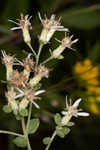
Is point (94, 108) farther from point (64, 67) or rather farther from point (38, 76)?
point (38, 76)

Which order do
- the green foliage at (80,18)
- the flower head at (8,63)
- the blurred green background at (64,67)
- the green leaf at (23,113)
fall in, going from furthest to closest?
1. the green foliage at (80,18)
2. the blurred green background at (64,67)
3. the flower head at (8,63)
4. the green leaf at (23,113)

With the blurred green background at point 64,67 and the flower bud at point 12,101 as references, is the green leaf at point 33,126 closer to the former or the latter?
the flower bud at point 12,101

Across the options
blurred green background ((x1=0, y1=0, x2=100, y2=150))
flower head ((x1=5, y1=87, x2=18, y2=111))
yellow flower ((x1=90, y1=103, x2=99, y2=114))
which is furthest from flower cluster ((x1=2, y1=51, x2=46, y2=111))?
yellow flower ((x1=90, y1=103, x2=99, y2=114))

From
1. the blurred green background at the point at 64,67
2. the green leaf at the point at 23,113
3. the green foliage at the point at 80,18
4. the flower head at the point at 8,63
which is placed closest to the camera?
the green leaf at the point at 23,113

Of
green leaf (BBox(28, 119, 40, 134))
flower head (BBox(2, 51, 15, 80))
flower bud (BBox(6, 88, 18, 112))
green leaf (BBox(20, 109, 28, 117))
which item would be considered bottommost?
green leaf (BBox(28, 119, 40, 134))

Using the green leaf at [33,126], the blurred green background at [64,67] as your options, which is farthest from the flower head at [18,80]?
the blurred green background at [64,67]

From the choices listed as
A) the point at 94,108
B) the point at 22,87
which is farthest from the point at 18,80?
the point at 94,108

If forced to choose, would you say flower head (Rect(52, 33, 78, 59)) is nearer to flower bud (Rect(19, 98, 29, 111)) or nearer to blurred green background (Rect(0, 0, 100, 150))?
flower bud (Rect(19, 98, 29, 111))
